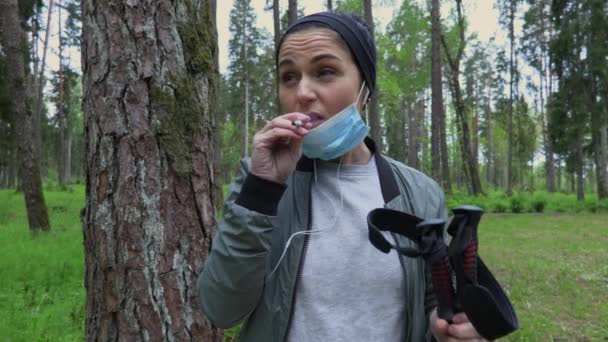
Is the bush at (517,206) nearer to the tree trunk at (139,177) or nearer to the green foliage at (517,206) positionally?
the green foliage at (517,206)

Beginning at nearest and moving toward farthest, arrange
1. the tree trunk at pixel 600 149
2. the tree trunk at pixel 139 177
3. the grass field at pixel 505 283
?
the tree trunk at pixel 139 177 → the grass field at pixel 505 283 → the tree trunk at pixel 600 149

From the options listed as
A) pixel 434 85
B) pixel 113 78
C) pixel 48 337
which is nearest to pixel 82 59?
pixel 113 78

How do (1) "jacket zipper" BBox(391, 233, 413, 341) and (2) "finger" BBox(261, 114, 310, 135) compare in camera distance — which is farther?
(1) "jacket zipper" BBox(391, 233, 413, 341)

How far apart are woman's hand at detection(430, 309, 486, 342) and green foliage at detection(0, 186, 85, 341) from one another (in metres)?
3.53

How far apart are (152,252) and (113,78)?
3.15 feet

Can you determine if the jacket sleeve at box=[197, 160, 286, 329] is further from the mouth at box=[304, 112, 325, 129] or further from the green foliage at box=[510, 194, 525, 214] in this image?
the green foliage at box=[510, 194, 525, 214]

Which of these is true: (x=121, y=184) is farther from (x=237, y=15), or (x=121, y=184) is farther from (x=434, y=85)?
(x=237, y=15)

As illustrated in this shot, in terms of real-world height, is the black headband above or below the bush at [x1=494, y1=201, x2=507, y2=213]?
above

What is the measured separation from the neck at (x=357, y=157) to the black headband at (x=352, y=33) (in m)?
0.26

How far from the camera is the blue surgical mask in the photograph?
1.44 m

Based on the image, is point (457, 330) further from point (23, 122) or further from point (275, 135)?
point (23, 122)

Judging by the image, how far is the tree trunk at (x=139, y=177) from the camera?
2248 millimetres

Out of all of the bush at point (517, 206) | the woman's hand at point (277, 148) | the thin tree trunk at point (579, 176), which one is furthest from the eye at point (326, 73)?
the thin tree trunk at point (579, 176)

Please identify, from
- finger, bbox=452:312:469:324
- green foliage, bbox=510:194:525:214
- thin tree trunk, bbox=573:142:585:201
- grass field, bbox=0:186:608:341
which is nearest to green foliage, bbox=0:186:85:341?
grass field, bbox=0:186:608:341
